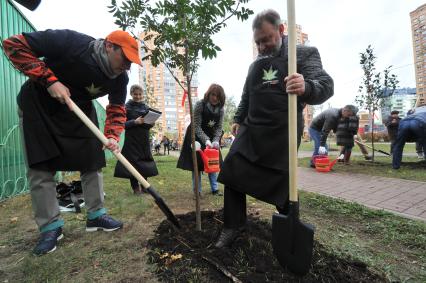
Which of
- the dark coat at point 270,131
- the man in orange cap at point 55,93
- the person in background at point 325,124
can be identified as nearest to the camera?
the dark coat at point 270,131

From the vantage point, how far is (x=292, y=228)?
1.70 metres

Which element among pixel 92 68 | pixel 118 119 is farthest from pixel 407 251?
pixel 92 68

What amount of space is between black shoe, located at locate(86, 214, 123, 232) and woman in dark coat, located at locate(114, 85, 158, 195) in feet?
5.08

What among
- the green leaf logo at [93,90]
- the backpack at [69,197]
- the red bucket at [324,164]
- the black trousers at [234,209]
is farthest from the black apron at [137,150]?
the red bucket at [324,164]

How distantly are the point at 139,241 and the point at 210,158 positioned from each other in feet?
5.94

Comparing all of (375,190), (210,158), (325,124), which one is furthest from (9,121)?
(325,124)

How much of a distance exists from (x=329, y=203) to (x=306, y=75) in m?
2.31

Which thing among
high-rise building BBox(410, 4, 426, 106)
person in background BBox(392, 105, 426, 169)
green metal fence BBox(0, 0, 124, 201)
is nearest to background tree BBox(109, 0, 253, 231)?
green metal fence BBox(0, 0, 124, 201)

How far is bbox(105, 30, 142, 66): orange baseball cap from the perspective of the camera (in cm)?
229

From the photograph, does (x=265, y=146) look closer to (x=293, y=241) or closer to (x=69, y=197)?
(x=293, y=241)

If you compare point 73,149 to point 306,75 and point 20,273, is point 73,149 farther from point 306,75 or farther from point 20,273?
point 306,75

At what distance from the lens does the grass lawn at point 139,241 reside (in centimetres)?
193

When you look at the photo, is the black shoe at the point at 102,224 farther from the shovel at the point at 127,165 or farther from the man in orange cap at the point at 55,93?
the shovel at the point at 127,165

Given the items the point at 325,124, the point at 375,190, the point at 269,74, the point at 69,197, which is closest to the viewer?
the point at 269,74
